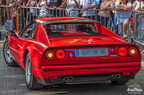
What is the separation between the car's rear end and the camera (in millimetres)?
5445

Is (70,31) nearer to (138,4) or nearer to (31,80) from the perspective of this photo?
(31,80)

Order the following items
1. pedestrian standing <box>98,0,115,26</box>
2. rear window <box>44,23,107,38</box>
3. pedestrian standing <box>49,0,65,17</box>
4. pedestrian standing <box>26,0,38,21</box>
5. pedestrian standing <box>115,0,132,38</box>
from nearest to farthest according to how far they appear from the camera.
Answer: rear window <box>44,23,107,38</box>, pedestrian standing <box>115,0,132,38</box>, pedestrian standing <box>98,0,115,26</box>, pedestrian standing <box>49,0,65,17</box>, pedestrian standing <box>26,0,38,21</box>

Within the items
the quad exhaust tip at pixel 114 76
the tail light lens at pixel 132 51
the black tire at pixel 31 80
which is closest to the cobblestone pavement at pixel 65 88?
the black tire at pixel 31 80

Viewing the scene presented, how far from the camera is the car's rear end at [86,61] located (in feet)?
17.9

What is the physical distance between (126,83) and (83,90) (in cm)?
107

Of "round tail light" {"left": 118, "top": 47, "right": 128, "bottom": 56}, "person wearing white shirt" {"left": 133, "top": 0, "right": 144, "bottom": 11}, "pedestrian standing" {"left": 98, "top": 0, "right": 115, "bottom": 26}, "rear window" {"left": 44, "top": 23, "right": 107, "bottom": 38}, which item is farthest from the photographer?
"person wearing white shirt" {"left": 133, "top": 0, "right": 144, "bottom": 11}

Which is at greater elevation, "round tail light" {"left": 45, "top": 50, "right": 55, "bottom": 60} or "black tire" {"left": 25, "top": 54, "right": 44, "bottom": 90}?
"round tail light" {"left": 45, "top": 50, "right": 55, "bottom": 60}

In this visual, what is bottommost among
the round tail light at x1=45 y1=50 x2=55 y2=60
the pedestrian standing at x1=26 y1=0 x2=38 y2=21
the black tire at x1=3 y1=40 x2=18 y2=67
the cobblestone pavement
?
the cobblestone pavement

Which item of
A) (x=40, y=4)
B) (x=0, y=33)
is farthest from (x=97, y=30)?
(x=0, y=33)

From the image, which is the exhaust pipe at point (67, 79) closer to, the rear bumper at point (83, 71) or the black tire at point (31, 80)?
the rear bumper at point (83, 71)

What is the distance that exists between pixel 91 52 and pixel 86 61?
18 cm

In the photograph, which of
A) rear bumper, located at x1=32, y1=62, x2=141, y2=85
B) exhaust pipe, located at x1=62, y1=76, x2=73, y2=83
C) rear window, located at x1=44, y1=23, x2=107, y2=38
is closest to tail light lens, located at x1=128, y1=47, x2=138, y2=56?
rear bumper, located at x1=32, y1=62, x2=141, y2=85

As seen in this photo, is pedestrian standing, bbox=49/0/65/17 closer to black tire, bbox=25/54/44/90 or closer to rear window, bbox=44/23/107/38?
rear window, bbox=44/23/107/38

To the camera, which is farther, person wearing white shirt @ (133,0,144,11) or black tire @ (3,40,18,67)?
person wearing white shirt @ (133,0,144,11)
